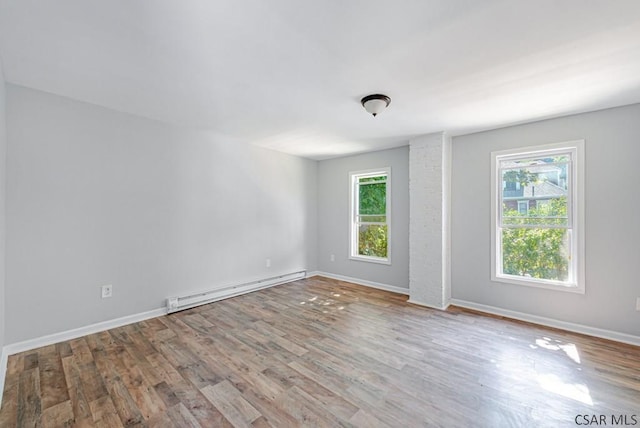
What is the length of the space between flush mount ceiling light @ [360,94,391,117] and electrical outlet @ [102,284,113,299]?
3.46 m

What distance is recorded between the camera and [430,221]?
3.91m

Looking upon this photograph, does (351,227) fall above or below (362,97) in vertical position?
below

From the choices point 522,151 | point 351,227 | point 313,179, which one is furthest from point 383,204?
point 522,151

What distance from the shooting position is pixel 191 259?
12.4ft

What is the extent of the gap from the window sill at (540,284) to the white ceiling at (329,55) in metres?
1.98

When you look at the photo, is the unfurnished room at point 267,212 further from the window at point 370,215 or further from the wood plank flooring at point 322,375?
the window at point 370,215

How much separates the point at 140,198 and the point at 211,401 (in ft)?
8.26

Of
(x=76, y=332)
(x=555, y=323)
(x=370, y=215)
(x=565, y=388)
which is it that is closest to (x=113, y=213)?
(x=76, y=332)

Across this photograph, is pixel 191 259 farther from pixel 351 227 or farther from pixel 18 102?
pixel 351 227

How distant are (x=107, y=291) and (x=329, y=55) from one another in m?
3.38

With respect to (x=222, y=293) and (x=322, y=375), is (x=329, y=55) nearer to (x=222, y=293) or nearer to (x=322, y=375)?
(x=322, y=375)

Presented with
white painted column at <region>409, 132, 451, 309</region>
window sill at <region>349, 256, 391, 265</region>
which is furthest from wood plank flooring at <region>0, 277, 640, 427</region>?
window sill at <region>349, 256, 391, 265</region>

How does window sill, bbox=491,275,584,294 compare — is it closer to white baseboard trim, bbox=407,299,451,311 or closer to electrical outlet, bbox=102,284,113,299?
white baseboard trim, bbox=407,299,451,311
